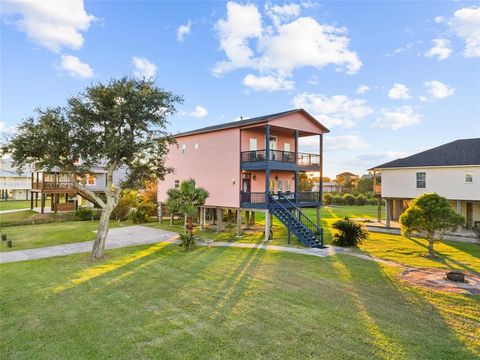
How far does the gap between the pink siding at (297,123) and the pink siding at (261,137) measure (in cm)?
138

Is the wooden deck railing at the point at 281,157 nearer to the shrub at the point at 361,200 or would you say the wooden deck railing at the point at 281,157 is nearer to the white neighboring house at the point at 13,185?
the shrub at the point at 361,200

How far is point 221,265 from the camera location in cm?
1275

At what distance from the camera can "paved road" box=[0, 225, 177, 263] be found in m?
14.8

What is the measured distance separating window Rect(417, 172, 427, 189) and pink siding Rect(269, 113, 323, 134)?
1005 cm

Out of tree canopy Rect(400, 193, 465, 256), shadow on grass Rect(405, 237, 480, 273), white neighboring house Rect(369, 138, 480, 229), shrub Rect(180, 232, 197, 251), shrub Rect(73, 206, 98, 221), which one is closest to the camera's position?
shadow on grass Rect(405, 237, 480, 273)

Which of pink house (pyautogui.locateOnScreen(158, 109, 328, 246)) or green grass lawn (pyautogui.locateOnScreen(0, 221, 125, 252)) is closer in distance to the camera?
green grass lawn (pyautogui.locateOnScreen(0, 221, 125, 252))

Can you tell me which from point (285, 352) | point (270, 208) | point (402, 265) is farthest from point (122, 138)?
point (402, 265)

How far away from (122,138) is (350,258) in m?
12.6

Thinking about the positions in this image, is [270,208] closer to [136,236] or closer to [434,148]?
[136,236]

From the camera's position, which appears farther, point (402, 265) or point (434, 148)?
point (434, 148)

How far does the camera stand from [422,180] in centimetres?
2511

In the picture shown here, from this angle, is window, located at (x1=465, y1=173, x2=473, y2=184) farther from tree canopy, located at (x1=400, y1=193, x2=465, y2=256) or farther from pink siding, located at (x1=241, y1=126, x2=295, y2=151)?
pink siding, located at (x1=241, y1=126, x2=295, y2=151)

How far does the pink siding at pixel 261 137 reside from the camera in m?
20.8

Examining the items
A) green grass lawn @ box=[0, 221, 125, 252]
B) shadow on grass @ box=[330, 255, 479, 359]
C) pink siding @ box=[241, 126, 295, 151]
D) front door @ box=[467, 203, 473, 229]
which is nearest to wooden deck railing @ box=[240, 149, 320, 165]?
pink siding @ box=[241, 126, 295, 151]
